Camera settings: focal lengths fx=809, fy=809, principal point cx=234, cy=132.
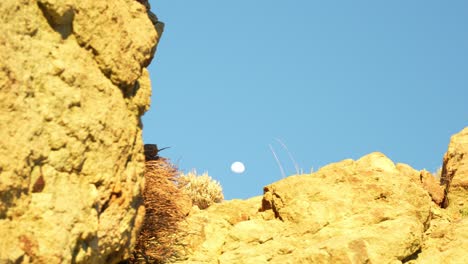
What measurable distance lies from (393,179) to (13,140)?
5.84m

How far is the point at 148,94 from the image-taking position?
7867 mm

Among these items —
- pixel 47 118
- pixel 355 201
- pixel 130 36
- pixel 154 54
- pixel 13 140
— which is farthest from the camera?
pixel 355 201

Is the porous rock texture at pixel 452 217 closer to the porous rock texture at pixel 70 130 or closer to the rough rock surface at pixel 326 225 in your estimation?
the rough rock surface at pixel 326 225

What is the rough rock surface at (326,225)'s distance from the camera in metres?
9.26

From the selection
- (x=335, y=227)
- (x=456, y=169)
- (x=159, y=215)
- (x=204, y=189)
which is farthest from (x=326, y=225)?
(x=204, y=189)

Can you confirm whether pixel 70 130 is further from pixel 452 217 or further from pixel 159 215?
pixel 452 217

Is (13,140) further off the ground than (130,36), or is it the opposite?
(130,36)

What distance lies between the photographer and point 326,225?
9.99 metres

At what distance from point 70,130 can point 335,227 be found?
4367 mm

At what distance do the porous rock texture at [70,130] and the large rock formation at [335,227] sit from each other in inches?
109

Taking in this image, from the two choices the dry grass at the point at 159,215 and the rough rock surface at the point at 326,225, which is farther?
the dry grass at the point at 159,215

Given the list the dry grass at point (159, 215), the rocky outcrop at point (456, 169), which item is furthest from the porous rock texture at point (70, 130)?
the rocky outcrop at point (456, 169)

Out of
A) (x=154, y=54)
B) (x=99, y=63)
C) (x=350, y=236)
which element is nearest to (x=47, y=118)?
(x=99, y=63)

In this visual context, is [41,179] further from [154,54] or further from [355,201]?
[355,201]
